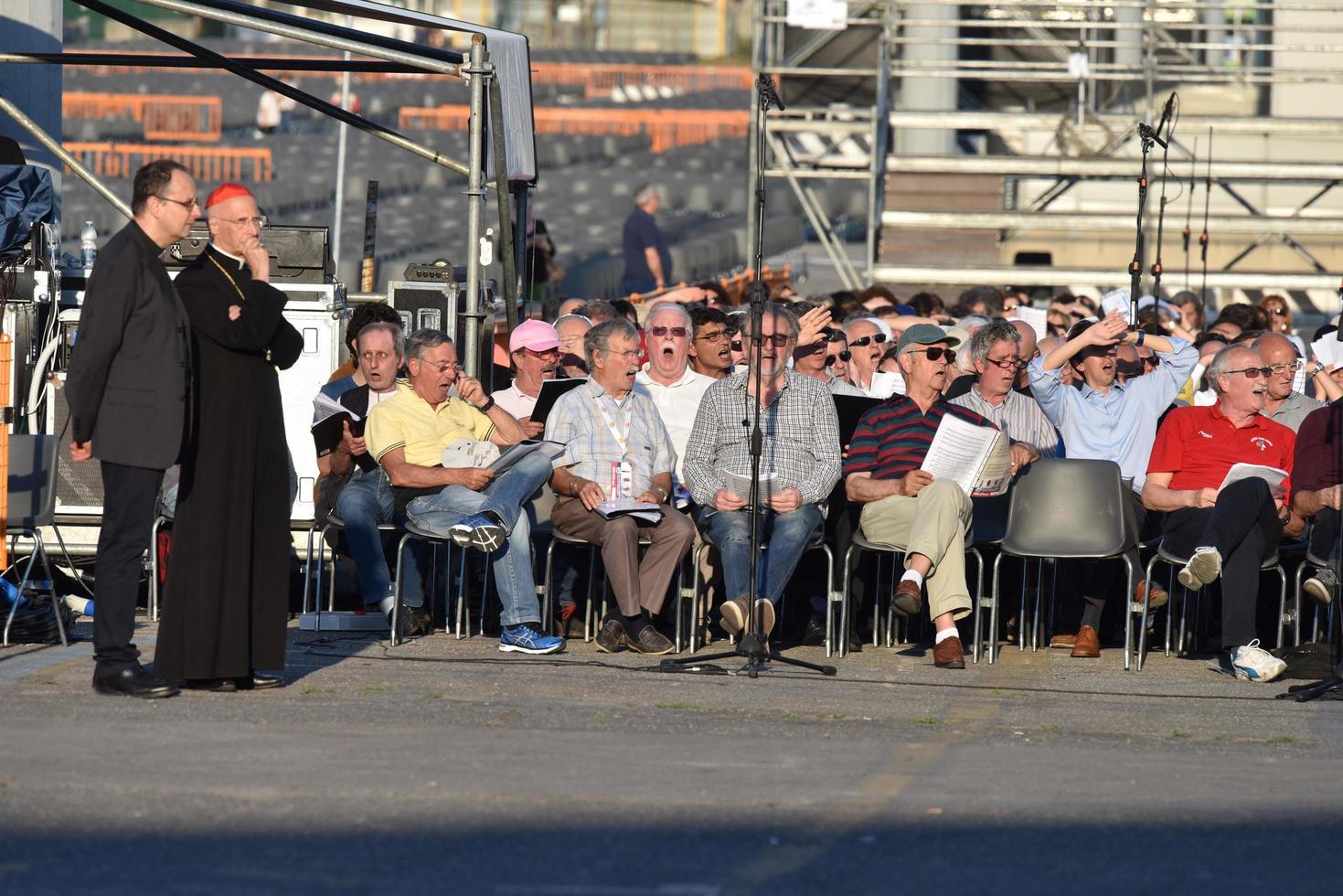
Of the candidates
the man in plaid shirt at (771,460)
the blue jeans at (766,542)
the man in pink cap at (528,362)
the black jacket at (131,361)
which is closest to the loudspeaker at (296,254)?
the man in pink cap at (528,362)

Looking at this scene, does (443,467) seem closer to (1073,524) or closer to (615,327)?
(615,327)

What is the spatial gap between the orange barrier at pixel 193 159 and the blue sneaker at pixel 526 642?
31249 mm

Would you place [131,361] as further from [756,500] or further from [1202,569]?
[1202,569]

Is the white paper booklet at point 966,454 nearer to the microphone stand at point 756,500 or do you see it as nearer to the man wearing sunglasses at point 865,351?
the microphone stand at point 756,500

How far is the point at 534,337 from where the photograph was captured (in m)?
10.5

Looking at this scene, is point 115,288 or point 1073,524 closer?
point 115,288

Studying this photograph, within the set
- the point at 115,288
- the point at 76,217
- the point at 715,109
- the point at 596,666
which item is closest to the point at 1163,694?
the point at 596,666

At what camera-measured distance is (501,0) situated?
287ft

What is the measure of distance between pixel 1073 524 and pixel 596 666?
233 centimetres

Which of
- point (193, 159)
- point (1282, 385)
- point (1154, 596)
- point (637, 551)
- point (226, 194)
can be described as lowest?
point (1154, 596)

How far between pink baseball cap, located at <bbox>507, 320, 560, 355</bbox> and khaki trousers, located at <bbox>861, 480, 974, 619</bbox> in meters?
2.04

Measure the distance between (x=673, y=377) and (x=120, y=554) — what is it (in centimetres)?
341

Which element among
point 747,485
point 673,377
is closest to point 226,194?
point 747,485

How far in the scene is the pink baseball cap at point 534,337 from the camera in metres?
10.5
